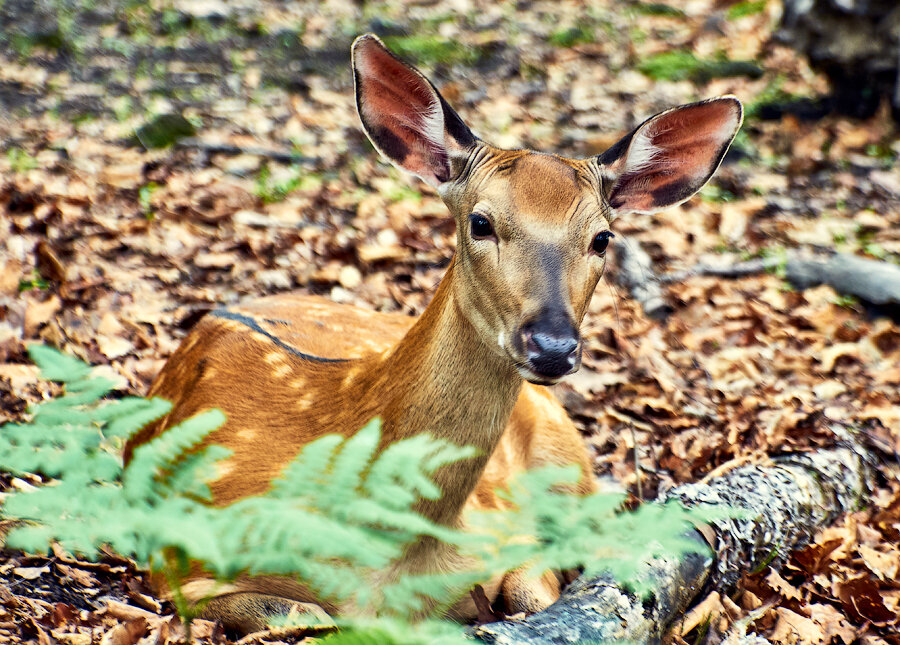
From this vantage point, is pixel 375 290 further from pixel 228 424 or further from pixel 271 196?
pixel 228 424

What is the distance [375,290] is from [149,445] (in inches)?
167

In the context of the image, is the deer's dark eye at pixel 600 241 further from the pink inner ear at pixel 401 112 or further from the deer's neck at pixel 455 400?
the pink inner ear at pixel 401 112

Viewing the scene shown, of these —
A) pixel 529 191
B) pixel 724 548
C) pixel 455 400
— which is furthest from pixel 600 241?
pixel 724 548

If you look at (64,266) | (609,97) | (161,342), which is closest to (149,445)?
(161,342)

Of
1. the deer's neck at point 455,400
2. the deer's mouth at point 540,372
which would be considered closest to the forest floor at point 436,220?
the deer's neck at point 455,400

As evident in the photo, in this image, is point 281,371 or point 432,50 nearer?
point 281,371

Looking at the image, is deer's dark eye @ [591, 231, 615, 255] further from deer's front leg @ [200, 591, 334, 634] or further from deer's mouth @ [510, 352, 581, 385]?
deer's front leg @ [200, 591, 334, 634]

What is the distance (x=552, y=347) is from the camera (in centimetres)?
264

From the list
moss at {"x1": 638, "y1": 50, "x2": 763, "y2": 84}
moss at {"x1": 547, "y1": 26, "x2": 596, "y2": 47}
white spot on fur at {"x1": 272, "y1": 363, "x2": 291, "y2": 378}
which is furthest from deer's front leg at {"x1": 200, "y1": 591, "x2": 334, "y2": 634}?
moss at {"x1": 547, "y1": 26, "x2": 596, "y2": 47}

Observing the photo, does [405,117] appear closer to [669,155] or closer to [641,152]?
[641,152]

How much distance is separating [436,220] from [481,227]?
3.74m

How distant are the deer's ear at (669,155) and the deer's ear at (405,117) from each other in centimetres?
57

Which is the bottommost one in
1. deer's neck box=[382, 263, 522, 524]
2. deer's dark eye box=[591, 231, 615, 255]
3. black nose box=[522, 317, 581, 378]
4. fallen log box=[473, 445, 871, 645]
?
fallen log box=[473, 445, 871, 645]

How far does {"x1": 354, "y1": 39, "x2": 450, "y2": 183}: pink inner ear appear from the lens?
125 inches
